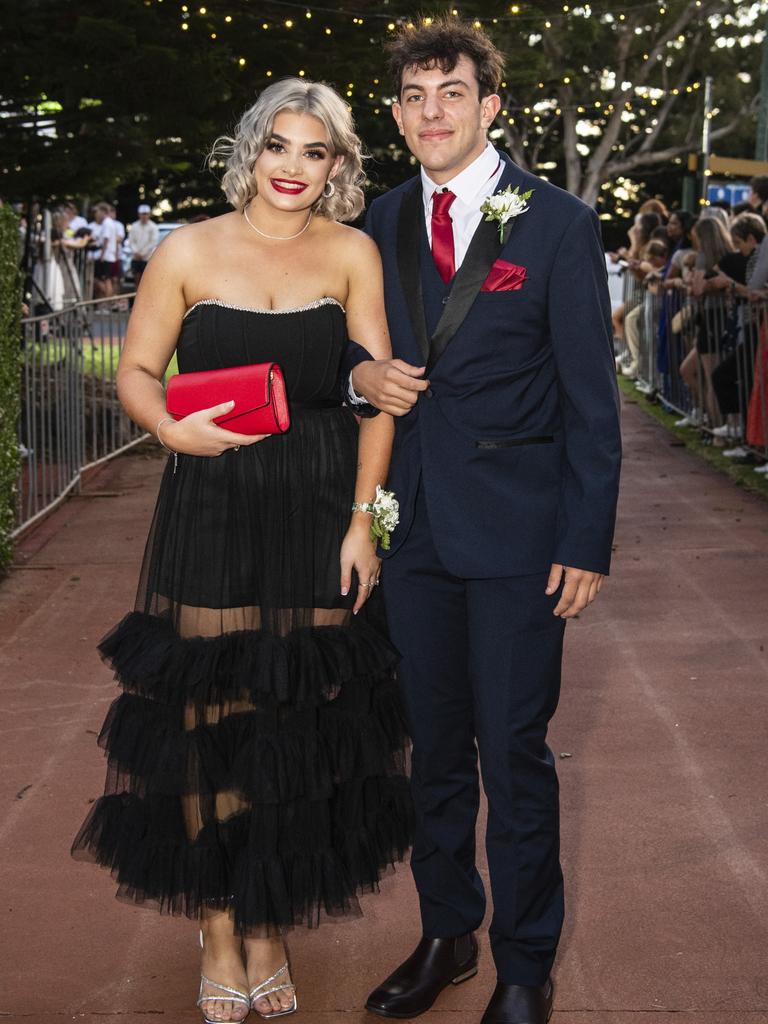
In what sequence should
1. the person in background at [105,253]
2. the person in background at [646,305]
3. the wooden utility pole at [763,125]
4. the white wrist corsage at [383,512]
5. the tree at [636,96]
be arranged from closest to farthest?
the white wrist corsage at [383,512]
the person in background at [646,305]
the wooden utility pole at [763,125]
the person in background at [105,253]
the tree at [636,96]

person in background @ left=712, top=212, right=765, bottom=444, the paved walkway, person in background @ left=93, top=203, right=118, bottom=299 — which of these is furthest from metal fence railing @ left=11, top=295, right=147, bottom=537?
person in background @ left=93, top=203, right=118, bottom=299

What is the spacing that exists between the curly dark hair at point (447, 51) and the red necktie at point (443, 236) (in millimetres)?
258

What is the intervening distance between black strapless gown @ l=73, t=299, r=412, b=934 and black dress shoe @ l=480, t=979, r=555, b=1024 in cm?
42

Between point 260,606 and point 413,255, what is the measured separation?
0.93 m

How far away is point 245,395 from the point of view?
10.8 feet

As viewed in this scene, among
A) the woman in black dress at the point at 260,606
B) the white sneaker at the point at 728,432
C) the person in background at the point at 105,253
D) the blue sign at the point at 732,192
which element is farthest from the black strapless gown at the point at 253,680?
the blue sign at the point at 732,192

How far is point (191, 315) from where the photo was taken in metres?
3.49

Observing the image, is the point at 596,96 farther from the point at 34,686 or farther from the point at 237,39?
the point at 34,686

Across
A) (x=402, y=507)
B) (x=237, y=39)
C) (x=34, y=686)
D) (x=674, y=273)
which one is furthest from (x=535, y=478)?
(x=674, y=273)

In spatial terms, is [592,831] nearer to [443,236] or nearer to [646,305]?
[443,236]

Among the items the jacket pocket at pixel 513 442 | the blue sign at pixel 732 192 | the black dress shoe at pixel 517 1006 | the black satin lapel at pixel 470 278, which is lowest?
the black dress shoe at pixel 517 1006

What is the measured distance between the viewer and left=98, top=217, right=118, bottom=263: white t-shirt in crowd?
90.3ft

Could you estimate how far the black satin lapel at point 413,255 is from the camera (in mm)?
3447

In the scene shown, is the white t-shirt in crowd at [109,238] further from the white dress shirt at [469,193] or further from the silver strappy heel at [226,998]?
the silver strappy heel at [226,998]
